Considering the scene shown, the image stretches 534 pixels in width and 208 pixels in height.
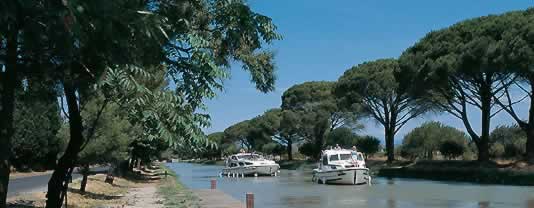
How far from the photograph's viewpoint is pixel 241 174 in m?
73.1

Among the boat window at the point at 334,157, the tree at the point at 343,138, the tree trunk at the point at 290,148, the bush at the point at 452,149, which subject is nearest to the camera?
the boat window at the point at 334,157

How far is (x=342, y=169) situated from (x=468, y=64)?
1214 centimetres

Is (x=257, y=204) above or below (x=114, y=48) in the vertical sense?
below

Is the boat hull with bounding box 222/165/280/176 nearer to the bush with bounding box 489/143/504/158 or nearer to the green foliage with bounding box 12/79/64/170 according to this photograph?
the green foliage with bounding box 12/79/64/170

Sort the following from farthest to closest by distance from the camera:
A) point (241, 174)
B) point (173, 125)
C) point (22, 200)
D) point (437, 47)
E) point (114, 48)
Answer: point (241, 174)
point (437, 47)
point (22, 200)
point (173, 125)
point (114, 48)

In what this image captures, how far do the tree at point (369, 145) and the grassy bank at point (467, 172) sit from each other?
57.6 ft

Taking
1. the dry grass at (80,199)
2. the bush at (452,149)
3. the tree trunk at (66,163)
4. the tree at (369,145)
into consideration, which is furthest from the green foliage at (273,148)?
the tree trunk at (66,163)

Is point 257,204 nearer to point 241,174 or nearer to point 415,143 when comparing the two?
point 241,174

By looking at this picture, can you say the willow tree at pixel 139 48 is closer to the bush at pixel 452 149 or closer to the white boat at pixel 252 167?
the bush at pixel 452 149

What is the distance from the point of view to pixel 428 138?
7669 centimetres

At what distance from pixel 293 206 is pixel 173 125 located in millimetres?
22975

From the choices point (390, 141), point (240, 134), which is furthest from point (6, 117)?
point (240, 134)

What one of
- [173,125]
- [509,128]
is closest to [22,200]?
[173,125]

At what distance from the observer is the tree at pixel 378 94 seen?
236 feet
